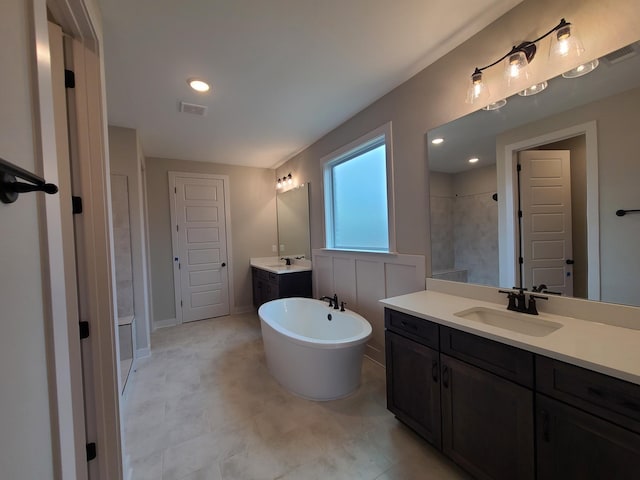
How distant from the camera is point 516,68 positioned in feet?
4.97

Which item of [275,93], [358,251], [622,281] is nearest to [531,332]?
[622,281]

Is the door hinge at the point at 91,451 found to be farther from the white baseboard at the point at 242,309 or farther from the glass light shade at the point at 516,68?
the white baseboard at the point at 242,309

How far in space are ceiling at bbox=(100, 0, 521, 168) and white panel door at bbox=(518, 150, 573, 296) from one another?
914mm

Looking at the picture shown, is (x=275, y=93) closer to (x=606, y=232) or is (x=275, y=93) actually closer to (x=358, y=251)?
(x=358, y=251)

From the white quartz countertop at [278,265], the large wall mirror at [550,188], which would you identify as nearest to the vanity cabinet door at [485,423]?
the large wall mirror at [550,188]

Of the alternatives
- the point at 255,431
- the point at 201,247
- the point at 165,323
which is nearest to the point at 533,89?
the point at 255,431

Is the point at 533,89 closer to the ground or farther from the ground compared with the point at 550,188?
farther from the ground

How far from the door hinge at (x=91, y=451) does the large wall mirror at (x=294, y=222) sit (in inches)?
114

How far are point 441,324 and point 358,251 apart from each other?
1504 mm

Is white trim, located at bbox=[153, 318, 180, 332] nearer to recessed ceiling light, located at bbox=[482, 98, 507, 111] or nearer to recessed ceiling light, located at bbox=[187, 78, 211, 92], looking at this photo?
recessed ceiling light, located at bbox=[187, 78, 211, 92]

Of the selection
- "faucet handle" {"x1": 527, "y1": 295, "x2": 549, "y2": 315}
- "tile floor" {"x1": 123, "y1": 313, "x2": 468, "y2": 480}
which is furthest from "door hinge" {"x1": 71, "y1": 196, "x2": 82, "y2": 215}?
"faucet handle" {"x1": 527, "y1": 295, "x2": 549, "y2": 315}

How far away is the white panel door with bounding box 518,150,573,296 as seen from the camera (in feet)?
4.88

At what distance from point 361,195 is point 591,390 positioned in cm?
239

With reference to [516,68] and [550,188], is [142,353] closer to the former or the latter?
[550,188]
